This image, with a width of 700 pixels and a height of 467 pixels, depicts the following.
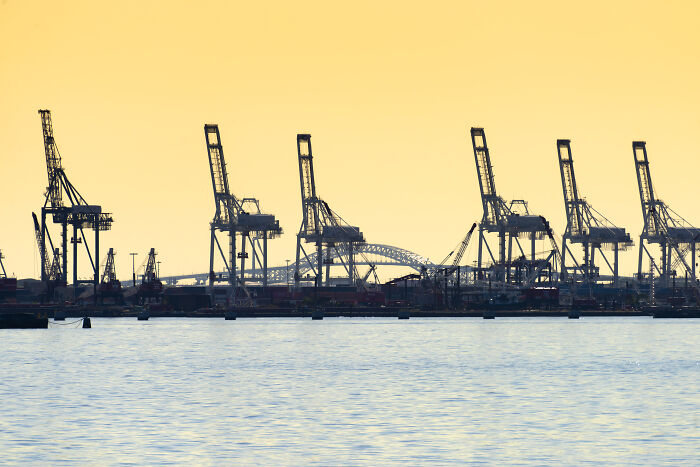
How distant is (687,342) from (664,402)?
7609cm

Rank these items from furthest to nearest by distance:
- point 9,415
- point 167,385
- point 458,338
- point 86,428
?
point 458,338 < point 167,385 < point 9,415 < point 86,428

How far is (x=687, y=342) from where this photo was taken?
137500 millimetres

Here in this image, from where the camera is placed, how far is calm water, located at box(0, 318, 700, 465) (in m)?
46.6

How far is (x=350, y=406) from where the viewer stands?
2434 inches

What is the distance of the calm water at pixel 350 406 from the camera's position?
4656cm

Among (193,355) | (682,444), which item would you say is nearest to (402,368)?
(193,355)

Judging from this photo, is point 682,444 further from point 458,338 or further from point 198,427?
point 458,338

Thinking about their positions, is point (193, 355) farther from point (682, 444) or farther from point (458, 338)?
point (682, 444)

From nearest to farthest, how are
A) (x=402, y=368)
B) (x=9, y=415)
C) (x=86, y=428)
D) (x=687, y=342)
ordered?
(x=86, y=428) → (x=9, y=415) → (x=402, y=368) → (x=687, y=342)

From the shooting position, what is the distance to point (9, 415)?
5816 cm

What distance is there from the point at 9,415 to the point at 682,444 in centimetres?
2766

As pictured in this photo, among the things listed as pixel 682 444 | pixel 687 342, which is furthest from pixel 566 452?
pixel 687 342

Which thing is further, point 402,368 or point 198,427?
point 402,368

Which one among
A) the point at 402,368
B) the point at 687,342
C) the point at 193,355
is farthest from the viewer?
the point at 687,342
